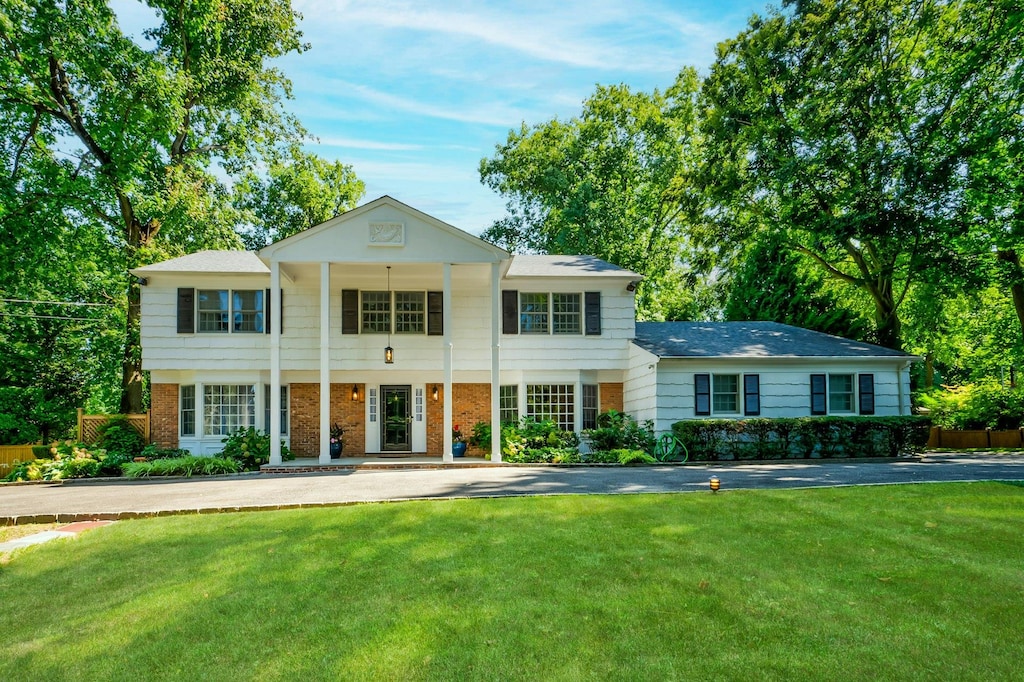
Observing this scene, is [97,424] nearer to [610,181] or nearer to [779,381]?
[779,381]

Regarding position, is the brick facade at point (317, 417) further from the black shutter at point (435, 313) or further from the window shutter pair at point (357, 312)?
the black shutter at point (435, 313)

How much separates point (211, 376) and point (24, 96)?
9746mm

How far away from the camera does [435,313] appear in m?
19.7

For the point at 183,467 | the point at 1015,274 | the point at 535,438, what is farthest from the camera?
the point at 535,438

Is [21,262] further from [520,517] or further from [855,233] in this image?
[855,233]

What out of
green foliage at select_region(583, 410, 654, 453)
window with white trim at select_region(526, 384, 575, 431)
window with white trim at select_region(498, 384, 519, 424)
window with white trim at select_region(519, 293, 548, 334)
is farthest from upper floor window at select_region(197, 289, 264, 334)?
green foliage at select_region(583, 410, 654, 453)

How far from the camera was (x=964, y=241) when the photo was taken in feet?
61.8

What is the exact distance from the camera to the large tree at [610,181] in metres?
31.3

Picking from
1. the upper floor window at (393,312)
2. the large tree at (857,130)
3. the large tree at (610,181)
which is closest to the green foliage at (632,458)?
the upper floor window at (393,312)

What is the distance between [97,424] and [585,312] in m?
14.3

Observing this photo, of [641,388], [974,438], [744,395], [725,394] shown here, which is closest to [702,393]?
[725,394]

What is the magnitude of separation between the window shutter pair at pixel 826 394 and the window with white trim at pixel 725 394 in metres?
2.26

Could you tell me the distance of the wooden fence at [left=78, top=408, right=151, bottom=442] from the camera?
740 inches

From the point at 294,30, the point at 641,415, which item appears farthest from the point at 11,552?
the point at 294,30
